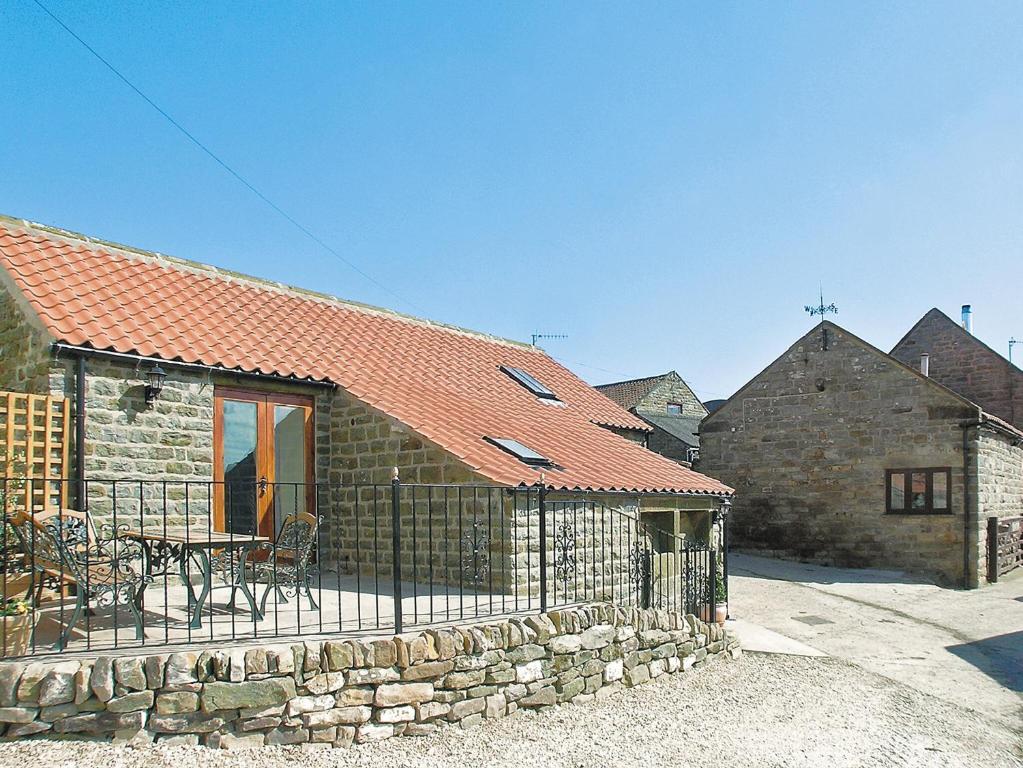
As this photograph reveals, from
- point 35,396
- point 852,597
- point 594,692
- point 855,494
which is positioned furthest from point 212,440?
point 855,494

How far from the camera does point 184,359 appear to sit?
9273mm

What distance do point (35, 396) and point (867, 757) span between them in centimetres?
851

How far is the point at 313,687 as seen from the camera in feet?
18.4

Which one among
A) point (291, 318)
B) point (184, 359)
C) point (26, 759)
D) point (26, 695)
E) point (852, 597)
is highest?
point (291, 318)

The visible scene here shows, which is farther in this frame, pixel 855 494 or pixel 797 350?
pixel 797 350

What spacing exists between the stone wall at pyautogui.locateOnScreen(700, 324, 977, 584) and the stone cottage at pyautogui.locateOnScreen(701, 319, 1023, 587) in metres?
0.02

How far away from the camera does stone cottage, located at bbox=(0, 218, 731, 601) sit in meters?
8.73

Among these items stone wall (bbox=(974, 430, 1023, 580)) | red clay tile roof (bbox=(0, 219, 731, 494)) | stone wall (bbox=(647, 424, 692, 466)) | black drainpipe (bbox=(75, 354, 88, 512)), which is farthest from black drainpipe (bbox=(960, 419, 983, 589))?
black drainpipe (bbox=(75, 354, 88, 512))

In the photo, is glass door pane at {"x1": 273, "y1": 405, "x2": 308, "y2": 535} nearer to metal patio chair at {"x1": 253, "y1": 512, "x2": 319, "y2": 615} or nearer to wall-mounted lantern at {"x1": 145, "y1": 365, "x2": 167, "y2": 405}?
wall-mounted lantern at {"x1": 145, "y1": 365, "x2": 167, "y2": 405}

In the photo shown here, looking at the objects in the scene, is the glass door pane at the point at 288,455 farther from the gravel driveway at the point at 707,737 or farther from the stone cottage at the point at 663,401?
the stone cottage at the point at 663,401

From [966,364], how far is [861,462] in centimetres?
712

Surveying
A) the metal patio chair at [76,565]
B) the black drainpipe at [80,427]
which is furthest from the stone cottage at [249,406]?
the metal patio chair at [76,565]

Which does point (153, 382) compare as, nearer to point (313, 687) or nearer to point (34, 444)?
point (34, 444)

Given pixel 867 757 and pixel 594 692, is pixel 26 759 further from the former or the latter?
pixel 867 757
